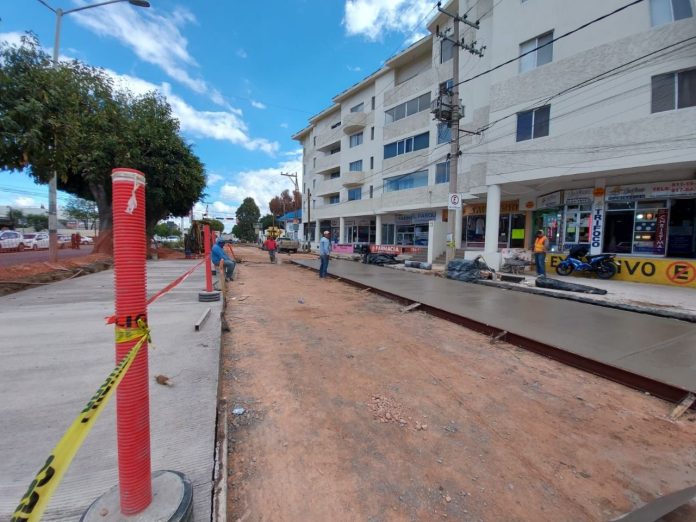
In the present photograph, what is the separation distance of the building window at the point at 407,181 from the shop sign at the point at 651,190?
38.4 feet

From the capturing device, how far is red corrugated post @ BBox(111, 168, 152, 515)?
1531 millimetres

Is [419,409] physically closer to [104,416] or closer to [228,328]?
[104,416]

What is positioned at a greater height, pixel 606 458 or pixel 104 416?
pixel 104 416

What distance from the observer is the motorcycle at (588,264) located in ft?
40.5

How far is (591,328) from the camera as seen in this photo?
606 cm

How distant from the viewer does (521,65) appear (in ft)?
47.2

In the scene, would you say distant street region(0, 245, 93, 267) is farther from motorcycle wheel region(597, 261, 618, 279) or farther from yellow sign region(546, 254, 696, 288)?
yellow sign region(546, 254, 696, 288)

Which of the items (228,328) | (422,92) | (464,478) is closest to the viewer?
(464,478)

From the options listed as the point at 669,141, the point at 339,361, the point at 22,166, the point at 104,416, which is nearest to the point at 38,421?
the point at 104,416

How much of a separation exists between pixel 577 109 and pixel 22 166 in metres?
17.0

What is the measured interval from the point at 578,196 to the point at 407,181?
12.6 meters

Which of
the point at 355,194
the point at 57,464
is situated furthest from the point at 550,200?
the point at 355,194

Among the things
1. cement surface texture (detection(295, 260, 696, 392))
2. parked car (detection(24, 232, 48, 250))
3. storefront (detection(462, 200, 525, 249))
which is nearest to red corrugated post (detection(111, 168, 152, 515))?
cement surface texture (detection(295, 260, 696, 392))

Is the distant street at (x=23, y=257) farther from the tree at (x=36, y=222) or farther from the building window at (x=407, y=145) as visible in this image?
the tree at (x=36, y=222)
